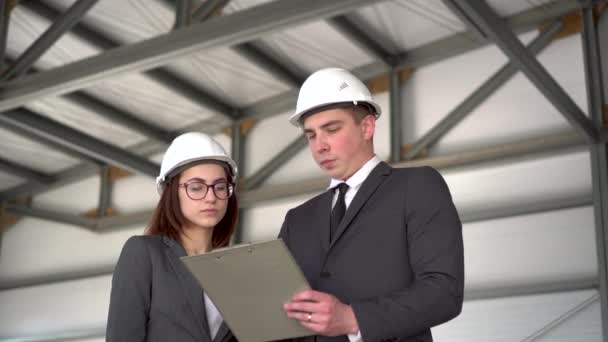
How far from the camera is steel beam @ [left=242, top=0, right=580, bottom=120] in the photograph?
443 inches

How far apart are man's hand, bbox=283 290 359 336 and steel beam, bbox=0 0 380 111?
5.05 meters

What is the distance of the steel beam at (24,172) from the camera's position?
15828 millimetres

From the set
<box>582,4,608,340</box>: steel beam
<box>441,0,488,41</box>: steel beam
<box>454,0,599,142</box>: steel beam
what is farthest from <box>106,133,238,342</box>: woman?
<box>582,4,608,340</box>: steel beam

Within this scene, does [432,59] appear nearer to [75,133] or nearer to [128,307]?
[75,133]

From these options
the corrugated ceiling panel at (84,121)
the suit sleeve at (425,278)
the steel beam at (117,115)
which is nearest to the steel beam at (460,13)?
the suit sleeve at (425,278)

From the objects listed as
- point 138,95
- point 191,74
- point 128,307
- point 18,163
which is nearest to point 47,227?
point 18,163

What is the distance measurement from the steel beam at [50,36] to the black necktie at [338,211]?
6725mm

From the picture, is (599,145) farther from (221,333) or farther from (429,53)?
(221,333)

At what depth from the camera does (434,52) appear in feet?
40.3

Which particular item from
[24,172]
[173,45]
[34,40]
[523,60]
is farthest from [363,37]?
[24,172]

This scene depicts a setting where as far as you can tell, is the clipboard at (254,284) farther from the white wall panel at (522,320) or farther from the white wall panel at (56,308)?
the white wall panel at (56,308)

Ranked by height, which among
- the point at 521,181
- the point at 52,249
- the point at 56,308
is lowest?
the point at 56,308

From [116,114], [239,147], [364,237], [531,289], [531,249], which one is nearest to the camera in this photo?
[364,237]

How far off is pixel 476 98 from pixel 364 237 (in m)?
8.80
